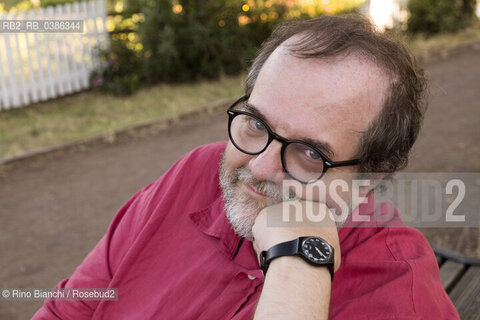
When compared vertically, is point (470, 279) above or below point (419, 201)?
above

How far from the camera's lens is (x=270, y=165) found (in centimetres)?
169

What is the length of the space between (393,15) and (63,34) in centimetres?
585

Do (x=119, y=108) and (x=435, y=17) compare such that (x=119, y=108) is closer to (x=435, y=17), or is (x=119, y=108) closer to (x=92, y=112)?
(x=92, y=112)

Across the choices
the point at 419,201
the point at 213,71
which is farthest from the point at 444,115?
the point at 213,71

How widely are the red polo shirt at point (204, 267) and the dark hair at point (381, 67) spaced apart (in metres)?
0.19

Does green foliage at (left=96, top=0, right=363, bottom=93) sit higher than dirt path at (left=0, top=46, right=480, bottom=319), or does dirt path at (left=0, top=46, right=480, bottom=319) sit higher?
green foliage at (left=96, top=0, right=363, bottom=93)

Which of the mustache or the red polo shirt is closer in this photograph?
the red polo shirt

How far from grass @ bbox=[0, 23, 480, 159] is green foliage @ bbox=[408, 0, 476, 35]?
4.14m

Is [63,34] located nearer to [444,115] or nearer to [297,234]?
[444,115]

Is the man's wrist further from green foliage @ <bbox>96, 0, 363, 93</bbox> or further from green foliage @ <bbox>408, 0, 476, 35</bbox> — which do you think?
green foliage @ <bbox>408, 0, 476, 35</bbox>

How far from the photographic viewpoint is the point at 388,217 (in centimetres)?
177

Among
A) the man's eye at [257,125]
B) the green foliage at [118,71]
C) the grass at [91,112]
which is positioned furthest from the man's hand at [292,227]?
the green foliage at [118,71]

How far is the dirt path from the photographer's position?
3994 millimetres

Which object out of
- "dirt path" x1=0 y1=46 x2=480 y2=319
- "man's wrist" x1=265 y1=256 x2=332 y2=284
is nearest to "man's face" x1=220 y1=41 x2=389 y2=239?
"man's wrist" x1=265 y1=256 x2=332 y2=284
